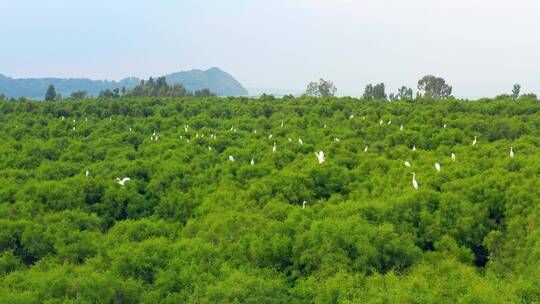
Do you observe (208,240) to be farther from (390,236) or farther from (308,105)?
(308,105)

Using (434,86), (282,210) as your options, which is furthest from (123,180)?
(434,86)

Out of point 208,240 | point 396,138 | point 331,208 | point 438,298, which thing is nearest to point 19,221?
point 208,240

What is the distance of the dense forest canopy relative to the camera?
20500 mm

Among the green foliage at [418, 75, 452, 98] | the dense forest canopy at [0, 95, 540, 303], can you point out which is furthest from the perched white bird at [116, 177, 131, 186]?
the green foliage at [418, 75, 452, 98]

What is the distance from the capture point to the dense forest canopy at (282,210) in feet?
67.3

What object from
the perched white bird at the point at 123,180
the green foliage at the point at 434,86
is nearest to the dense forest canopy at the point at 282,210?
the perched white bird at the point at 123,180

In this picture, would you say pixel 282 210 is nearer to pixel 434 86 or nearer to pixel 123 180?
pixel 123 180

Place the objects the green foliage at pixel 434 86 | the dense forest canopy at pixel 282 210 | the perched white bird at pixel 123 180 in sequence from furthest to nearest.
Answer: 1. the green foliage at pixel 434 86
2. the perched white bird at pixel 123 180
3. the dense forest canopy at pixel 282 210

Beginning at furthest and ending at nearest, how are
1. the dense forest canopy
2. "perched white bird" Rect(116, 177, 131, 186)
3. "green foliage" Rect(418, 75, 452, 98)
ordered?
"green foliage" Rect(418, 75, 452, 98) < "perched white bird" Rect(116, 177, 131, 186) < the dense forest canopy

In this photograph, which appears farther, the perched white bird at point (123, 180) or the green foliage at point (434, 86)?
the green foliage at point (434, 86)

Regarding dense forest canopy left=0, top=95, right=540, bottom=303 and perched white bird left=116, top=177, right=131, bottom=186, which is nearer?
dense forest canopy left=0, top=95, right=540, bottom=303

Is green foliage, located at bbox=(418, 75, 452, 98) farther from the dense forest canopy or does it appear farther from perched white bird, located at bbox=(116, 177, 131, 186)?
perched white bird, located at bbox=(116, 177, 131, 186)

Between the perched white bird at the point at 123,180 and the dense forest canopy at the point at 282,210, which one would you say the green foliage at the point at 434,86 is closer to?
the dense forest canopy at the point at 282,210

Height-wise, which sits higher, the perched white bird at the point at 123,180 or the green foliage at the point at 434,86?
Answer: the green foliage at the point at 434,86
